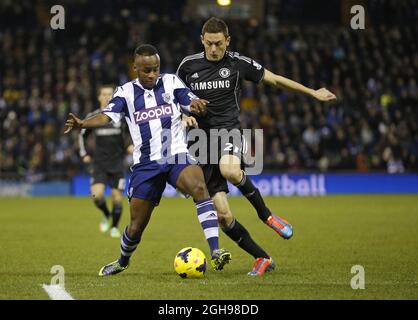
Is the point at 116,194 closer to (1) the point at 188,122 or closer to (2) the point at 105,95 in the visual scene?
(2) the point at 105,95

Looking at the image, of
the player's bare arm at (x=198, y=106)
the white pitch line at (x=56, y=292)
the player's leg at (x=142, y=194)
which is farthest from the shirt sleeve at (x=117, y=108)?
the white pitch line at (x=56, y=292)

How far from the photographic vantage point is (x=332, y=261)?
9.15m

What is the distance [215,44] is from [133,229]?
82.6 inches

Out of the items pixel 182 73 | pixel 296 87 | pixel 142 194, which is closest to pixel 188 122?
pixel 142 194

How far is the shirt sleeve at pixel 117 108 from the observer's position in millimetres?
7715

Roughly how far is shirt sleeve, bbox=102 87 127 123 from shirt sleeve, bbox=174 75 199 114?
Answer: 0.52 meters

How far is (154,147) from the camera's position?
7.78m

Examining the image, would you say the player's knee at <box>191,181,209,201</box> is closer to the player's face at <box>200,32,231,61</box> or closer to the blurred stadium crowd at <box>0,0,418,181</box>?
the player's face at <box>200,32,231,61</box>

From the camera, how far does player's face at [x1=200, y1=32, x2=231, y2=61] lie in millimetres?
8333

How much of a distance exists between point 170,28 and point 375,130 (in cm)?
834

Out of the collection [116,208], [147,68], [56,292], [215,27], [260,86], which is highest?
[260,86]

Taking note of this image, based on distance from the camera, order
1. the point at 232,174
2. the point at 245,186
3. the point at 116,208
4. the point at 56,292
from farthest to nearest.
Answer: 1. the point at 116,208
2. the point at 245,186
3. the point at 232,174
4. the point at 56,292
